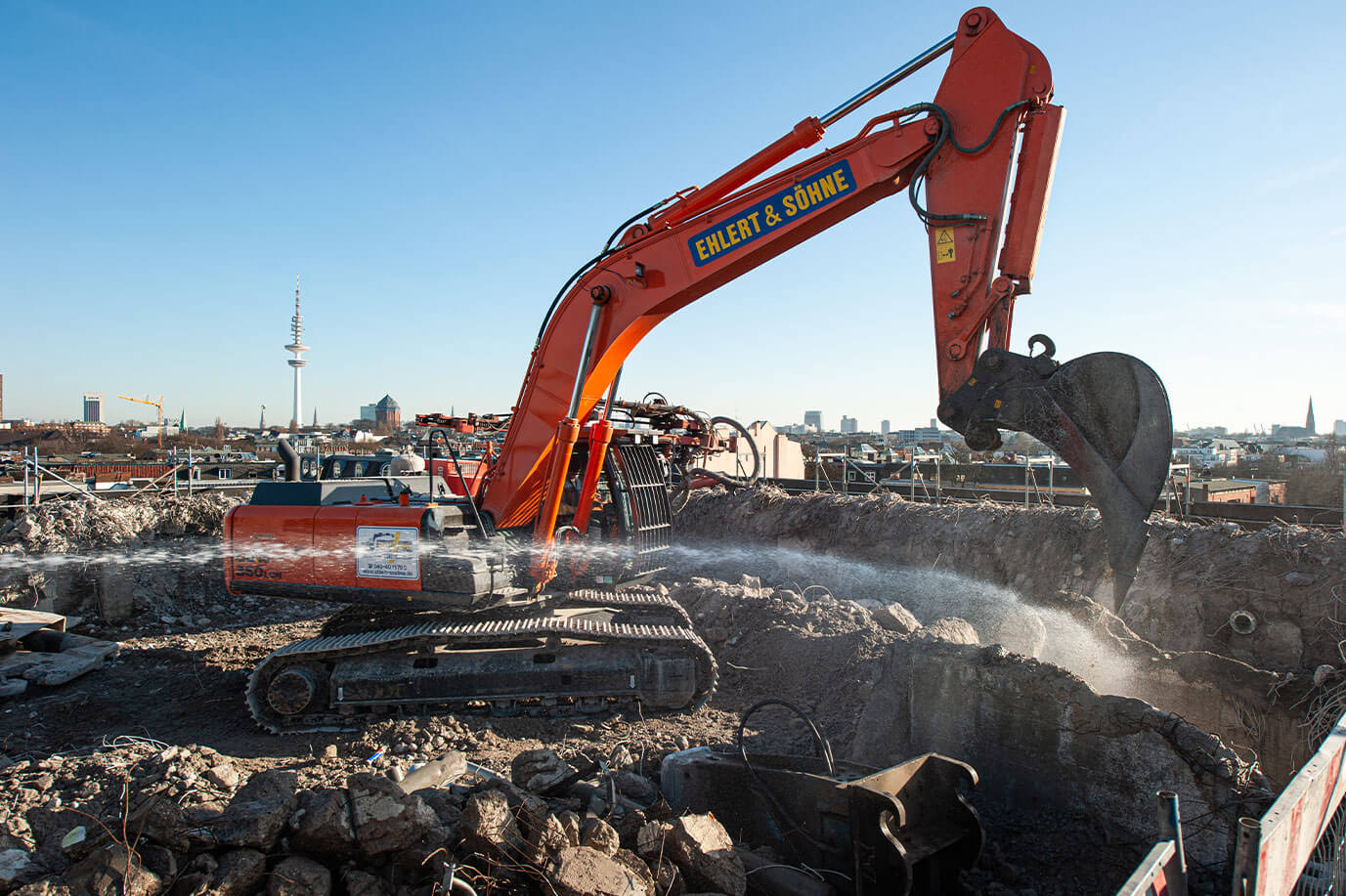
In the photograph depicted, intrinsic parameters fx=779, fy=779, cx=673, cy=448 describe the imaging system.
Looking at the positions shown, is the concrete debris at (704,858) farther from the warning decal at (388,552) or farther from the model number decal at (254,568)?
the model number decal at (254,568)

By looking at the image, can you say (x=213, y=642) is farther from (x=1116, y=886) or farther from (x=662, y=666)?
(x=1116, y=886)

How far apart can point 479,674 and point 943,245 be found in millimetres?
4662

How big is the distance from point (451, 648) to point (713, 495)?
10.2m

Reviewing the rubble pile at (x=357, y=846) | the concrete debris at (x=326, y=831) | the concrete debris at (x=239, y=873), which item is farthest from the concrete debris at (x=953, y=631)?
the concrete debris at (x=239, y=873)

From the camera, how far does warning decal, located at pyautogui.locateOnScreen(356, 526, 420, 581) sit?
239 inches

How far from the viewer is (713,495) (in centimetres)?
1623

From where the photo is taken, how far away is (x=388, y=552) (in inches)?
243

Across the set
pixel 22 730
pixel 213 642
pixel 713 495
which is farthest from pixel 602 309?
pixel 713 495

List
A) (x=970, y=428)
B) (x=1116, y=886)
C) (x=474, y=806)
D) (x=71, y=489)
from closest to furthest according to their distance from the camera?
(x=474, y=806) → (x=1116, y=886) → (x=970, y=428) → (x=71, y=489)

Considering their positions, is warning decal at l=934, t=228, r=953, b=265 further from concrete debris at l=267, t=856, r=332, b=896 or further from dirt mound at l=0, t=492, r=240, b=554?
dirt mound at l=0, t=492, r=240, b=554

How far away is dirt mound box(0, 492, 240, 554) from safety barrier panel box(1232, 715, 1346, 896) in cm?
1197

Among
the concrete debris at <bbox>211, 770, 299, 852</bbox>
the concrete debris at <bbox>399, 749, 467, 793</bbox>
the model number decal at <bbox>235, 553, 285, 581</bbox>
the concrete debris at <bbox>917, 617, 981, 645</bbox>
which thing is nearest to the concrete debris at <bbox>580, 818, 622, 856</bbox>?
the concrete debris at <bbox>399, 749, 467, 793</bbox>

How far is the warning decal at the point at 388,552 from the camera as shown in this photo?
20.0ft

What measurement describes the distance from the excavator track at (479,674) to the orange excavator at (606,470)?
2 cm
